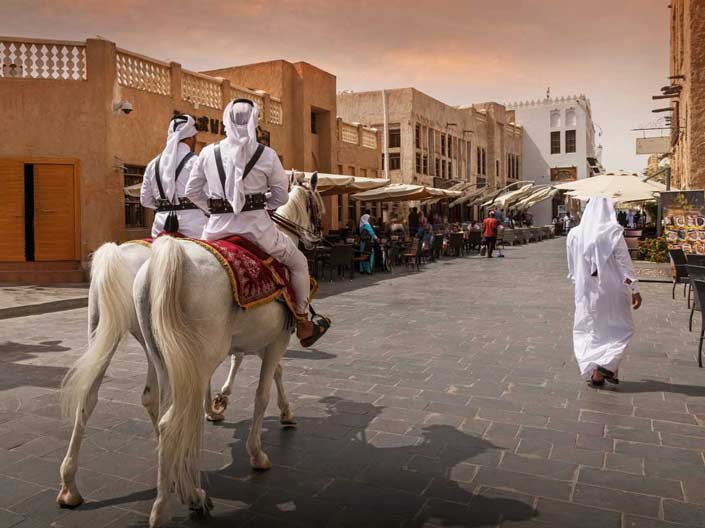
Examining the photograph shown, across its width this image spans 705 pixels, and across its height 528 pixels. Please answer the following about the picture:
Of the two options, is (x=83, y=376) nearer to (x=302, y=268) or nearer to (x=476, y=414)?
(x=302, y=268)

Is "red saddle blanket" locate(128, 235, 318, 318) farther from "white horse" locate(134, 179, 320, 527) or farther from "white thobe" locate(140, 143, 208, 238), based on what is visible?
"white thobe" locate(140, 143, 208, 238)

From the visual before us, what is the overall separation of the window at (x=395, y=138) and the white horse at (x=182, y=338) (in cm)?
3497

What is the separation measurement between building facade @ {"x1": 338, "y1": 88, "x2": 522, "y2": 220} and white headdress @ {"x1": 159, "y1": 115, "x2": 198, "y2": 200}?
108 ft

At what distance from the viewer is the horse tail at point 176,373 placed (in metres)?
3.11

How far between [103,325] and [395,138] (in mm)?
35266

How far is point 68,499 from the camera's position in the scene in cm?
332

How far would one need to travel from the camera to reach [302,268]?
4.14 metres

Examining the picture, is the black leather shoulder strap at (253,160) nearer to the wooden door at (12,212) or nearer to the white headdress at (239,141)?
the white headdress at (239,141)

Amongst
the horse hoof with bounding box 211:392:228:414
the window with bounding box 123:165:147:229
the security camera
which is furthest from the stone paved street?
the window with bounding box 123:165:147:229

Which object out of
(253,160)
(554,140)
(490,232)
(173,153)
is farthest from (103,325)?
(554,140)

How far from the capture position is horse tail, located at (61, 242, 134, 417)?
3.53 meters

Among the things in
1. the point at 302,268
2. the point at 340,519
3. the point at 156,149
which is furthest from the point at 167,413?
the point at 156,149

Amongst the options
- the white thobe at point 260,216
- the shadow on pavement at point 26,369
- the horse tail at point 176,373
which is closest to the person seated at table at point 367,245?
the shadow on pavement at point 26,369

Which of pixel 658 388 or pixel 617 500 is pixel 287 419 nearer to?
pixel 617 500
